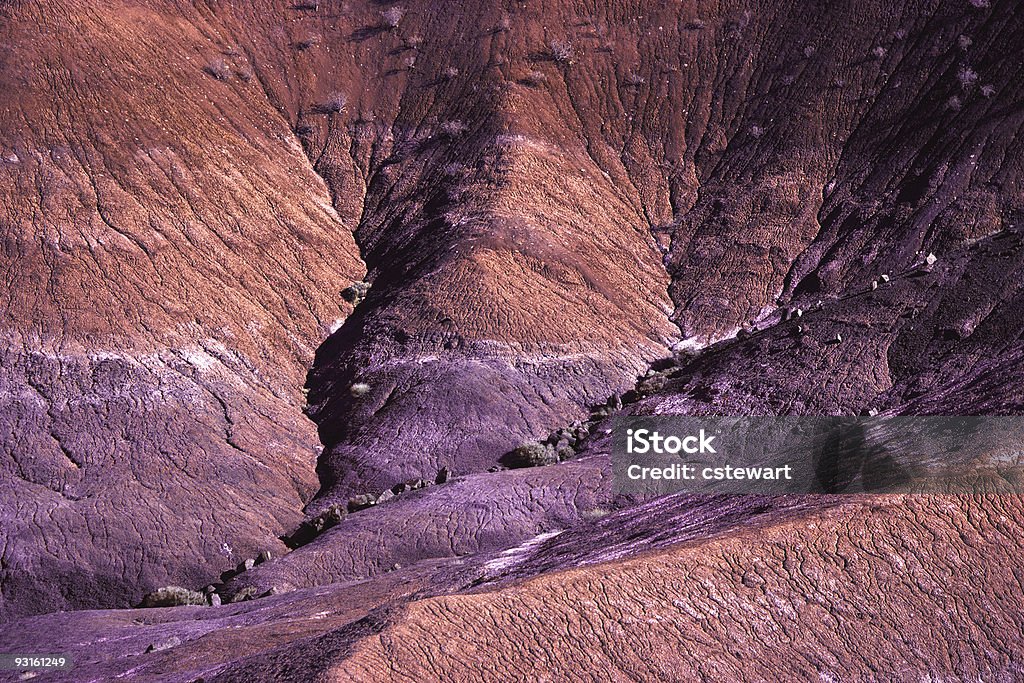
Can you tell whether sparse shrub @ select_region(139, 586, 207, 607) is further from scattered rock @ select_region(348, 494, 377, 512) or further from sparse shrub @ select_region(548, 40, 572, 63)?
sparse shrub @ select_region(548, 40, 572, 63)

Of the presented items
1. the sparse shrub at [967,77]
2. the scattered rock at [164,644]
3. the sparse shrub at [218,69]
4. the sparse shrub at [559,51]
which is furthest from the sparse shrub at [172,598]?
the sparse shrub at [967,77]

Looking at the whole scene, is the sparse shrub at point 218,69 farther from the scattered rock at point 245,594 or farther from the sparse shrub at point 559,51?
the scattered rock at point 245,594

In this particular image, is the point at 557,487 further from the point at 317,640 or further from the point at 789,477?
the point at 317,640

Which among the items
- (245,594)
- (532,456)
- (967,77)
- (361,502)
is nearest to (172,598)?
(245,594)

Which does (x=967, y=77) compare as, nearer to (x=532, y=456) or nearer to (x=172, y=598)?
(x=532, y=456)

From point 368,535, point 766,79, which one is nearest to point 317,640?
point 368,535
